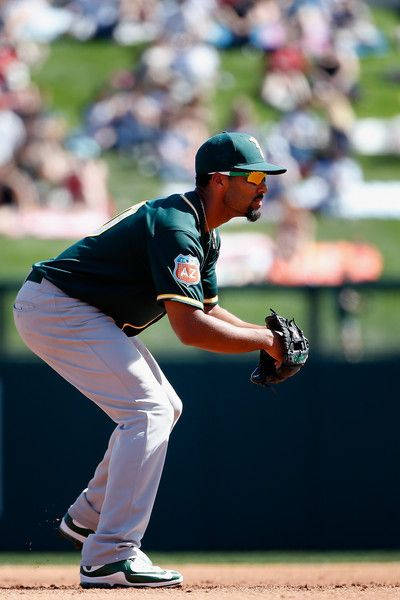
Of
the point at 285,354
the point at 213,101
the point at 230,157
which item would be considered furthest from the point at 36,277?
the point at 213,101

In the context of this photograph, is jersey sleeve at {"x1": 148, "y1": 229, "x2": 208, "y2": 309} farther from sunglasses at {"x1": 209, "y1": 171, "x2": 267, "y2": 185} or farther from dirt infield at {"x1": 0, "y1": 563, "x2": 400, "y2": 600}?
dirt infield at {"x1": 0, "y1": 563, "x2": 400, "y2": 600}

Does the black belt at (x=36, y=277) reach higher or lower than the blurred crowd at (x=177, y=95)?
lower

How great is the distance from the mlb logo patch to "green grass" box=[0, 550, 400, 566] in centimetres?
322

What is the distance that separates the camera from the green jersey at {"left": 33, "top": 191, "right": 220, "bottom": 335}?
14.5 feet

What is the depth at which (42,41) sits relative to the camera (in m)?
15.1

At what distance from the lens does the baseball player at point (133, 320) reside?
451cm

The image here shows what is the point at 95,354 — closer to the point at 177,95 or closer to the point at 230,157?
the point at 230,157

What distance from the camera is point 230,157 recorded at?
4.64 m

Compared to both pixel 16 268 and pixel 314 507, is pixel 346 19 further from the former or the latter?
pixel 314 507

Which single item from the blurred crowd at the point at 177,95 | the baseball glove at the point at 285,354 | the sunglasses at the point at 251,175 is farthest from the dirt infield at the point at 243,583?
the blurred crowd at the point at 177,95

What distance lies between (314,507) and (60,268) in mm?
3641

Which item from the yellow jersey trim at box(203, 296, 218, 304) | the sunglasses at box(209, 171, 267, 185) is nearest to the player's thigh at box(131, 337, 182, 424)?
the yellow jersey trim at box(203, 296, 218, 304)

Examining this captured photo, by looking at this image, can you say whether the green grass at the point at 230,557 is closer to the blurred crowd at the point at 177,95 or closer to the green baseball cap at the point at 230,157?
the green baseball cap at the point at 230,157

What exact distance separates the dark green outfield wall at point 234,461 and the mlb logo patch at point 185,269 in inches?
135
